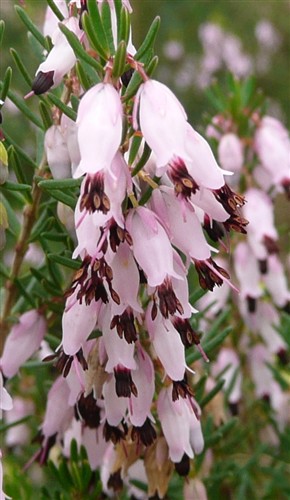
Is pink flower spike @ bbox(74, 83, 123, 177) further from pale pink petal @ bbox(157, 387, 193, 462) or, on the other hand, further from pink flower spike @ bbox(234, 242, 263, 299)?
pink flower spike @ bbox(234, 242, 263, 299)

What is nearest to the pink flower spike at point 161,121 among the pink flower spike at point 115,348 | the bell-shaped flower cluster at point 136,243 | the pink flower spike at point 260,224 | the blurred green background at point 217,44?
the bell-shaped flower cluster at point 136,243

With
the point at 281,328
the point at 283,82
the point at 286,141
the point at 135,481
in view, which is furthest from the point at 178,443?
the point at 283,82

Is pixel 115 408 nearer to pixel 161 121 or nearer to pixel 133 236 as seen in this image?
pixel 133 236

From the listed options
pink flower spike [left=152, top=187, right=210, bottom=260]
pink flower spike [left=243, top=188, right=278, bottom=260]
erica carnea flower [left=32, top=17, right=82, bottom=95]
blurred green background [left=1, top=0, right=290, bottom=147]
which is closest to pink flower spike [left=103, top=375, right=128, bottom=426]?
A: pink flower spike [left=152, top=187, right=210, bottom=260]

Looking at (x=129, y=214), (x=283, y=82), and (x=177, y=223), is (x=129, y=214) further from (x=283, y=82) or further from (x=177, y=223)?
(x=283, y=82)

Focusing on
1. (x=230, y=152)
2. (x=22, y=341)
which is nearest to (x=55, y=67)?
(x=22, y=341)

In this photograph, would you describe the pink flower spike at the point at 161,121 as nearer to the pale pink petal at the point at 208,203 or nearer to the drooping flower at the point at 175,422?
the pale pink petal at the point at 208,203
